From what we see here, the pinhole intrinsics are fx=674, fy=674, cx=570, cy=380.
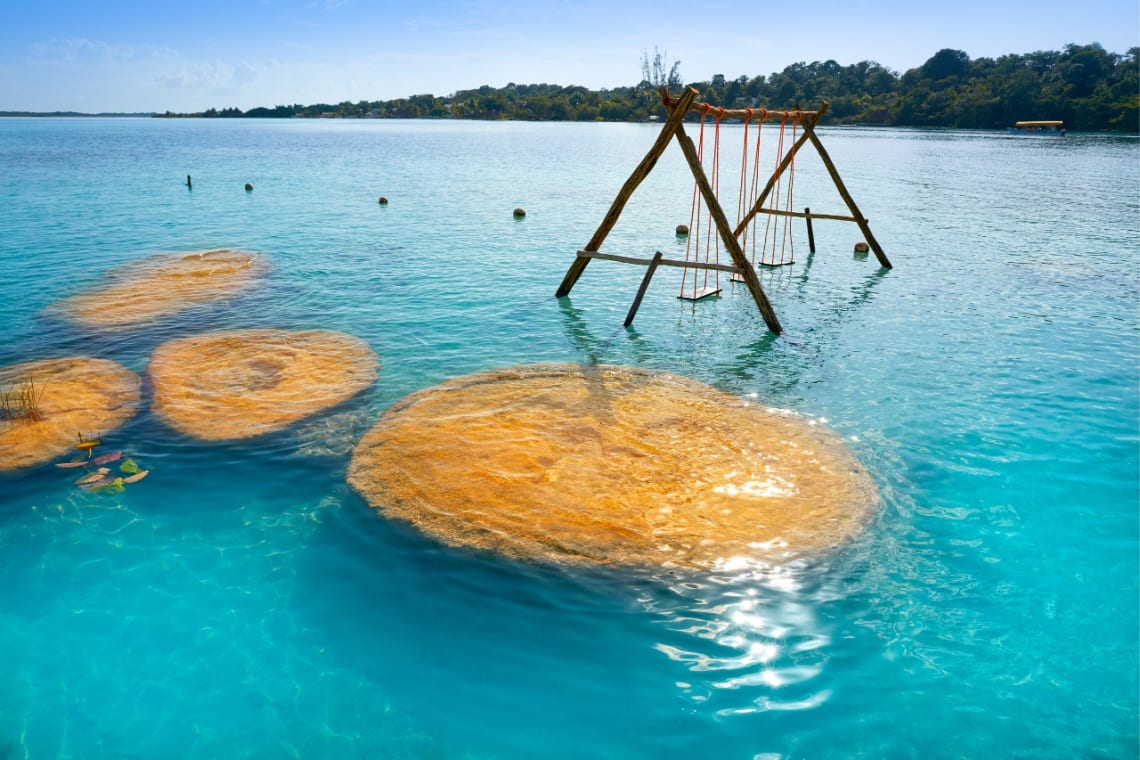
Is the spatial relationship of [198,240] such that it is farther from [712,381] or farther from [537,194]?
[712,381]

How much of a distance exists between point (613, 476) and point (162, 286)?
60.7 ft

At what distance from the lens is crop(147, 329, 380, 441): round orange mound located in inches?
484

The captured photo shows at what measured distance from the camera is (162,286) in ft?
71.0

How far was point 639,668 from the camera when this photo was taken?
6.94 m

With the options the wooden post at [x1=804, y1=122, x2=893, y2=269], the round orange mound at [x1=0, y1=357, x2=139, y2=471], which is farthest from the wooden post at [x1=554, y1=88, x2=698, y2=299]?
the round orange mound at [x1=0, y1=357, x2=139, y2=471]

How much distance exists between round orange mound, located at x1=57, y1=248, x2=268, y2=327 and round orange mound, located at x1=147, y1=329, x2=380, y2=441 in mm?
3571

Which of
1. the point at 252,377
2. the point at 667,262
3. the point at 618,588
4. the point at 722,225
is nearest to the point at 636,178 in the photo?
the point at 667,262

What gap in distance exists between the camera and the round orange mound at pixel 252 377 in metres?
12.3

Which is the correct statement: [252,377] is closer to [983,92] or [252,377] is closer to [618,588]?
[618,588]

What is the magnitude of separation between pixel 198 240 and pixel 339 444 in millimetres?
22888

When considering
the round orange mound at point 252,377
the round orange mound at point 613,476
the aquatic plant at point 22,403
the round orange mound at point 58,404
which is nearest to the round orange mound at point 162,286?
the round orange mound at point 252,377

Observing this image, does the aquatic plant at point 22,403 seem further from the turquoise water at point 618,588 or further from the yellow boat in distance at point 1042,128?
the yellow boat in distance at point 1042,128

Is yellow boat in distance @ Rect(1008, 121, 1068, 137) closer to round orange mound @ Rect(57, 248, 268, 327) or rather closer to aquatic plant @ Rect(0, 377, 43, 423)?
round orange mound @ Rect(57, 248, 268, 327)

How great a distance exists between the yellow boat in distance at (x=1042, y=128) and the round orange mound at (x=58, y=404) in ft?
454
